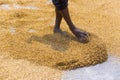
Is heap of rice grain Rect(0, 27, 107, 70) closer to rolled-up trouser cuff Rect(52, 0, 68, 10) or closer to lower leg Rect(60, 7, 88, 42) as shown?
lower leg Rect(60, 7, 88, 42)

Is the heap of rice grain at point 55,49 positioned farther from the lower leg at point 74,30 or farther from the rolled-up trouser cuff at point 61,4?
the rolled-up trouser cuff at point 61,4

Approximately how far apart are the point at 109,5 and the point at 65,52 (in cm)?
183

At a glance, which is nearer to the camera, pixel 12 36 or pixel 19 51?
pixel 19 51

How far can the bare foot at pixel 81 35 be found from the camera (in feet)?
13.0

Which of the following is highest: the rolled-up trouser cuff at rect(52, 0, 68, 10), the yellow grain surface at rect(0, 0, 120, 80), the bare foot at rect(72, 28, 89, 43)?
the rolled-up trouser cuff at rect(52, 0, 68, 10)

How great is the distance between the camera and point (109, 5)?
5277 millimetres

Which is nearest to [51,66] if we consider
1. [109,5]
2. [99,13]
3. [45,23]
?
[45,23]

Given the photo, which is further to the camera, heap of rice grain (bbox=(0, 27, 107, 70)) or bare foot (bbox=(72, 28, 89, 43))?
bare foot (bbox=(72, 28, 89, 43))

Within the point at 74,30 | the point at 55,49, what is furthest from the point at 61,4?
the point at 55,49

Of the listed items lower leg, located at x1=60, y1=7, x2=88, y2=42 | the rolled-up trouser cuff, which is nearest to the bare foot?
lower leg, located at x1=60, y1=7, x2=88, y2=42

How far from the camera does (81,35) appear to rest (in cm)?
400

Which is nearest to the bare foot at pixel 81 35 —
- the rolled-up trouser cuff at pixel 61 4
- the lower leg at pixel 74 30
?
the lower leg at pixel 74 30

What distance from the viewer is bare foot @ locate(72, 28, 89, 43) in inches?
156

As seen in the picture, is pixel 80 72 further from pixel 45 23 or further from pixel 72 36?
pixel 45 23
